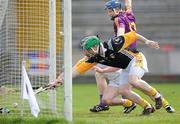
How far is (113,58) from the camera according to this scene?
10719 millimetres

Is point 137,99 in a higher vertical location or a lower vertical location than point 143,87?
lower

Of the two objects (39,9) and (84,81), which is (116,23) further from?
(84,81)

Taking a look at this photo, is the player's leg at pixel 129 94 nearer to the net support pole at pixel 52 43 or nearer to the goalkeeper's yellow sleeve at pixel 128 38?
the goalkeeper's yellow sleeve at pixel 128 38

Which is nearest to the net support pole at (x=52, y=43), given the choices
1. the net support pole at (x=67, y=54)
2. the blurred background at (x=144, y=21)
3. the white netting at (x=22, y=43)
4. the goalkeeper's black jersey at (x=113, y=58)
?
the white netting at (x=22, y=43)

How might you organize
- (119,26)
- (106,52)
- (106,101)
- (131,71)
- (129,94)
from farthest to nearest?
(106,101)
(129,94)
(131,71)
(119,26)
(106,52)

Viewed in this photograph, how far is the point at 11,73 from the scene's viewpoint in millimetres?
11430

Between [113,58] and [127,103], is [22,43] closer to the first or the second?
[113,58]

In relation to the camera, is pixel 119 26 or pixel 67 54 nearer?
pixel 67 54

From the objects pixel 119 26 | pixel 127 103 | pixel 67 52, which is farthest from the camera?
pixel 127 103

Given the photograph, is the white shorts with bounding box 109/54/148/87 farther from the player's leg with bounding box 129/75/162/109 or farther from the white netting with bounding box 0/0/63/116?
the white netting with bounding box 0/0/63/116

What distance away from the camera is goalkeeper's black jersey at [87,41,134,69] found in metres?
10.2

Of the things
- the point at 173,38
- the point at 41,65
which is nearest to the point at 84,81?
the point at 173,38

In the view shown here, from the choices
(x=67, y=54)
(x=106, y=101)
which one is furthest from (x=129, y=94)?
(x=67, y=54)

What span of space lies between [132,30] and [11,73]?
217cm
